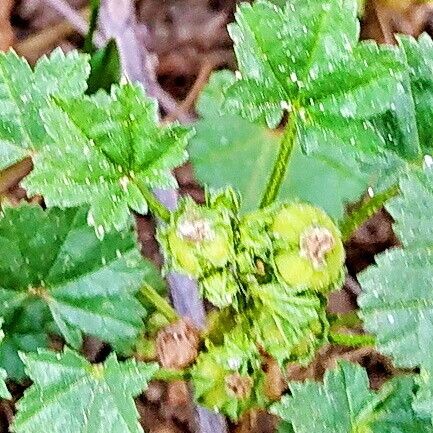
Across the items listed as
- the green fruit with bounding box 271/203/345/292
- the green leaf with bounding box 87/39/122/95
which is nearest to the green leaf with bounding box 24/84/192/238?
the green fruit with bounding box 271/203/345/292

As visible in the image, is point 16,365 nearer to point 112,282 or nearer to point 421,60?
point 112,282

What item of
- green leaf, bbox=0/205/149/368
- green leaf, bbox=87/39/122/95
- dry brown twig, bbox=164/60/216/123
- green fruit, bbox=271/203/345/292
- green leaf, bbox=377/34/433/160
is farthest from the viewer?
dry brown twig, bbox=164/60/216/123

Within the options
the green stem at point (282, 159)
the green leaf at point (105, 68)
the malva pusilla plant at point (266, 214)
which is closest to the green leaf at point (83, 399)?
the malva pusilla plant at point (266, 214)

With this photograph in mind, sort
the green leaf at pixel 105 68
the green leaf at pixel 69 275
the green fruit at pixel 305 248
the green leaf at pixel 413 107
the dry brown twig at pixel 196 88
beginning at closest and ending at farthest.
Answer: the green fruit at pixel 305 248 → the green leaf at pixel 413 107 → the green leaf at pixel 69 275 → the green leaf at pixel 105 68 → the dry brown twig at pixel 196 88

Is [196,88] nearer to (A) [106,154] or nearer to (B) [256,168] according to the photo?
(B) [256,168]

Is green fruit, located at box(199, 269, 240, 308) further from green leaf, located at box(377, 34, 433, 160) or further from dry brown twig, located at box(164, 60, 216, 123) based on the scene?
dry brown twig, located at box(164, 60, 216, 123)

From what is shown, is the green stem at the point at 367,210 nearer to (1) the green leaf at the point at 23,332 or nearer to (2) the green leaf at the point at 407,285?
(2) the green leaf at the point at 407,285

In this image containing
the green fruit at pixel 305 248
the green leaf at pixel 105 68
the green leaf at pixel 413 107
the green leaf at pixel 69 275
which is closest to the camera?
the green fruit at pixel 305 248

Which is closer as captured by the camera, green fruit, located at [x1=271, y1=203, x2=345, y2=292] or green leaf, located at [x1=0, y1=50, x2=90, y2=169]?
green fruit, located at [x1=271, y1=203, x2=345, y2=292]
